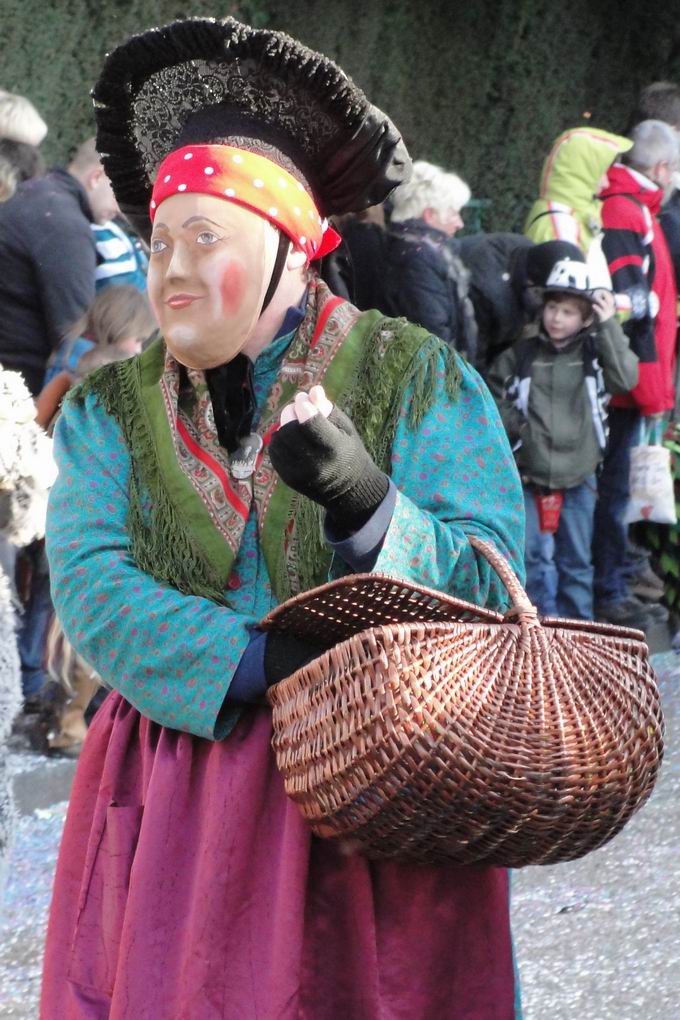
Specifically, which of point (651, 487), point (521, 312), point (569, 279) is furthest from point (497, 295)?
point (651, 487)

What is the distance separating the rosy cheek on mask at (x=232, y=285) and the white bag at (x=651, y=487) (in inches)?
180

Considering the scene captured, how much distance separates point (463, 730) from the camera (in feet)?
6.22

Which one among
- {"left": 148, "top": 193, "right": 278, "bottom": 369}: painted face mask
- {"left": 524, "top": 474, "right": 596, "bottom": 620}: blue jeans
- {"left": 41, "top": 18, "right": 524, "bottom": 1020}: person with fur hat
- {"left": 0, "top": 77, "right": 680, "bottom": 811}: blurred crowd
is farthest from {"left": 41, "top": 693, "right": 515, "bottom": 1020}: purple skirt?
{"left": 524, "top": 474, "right": 596, "bottom": 620}: blue jeans

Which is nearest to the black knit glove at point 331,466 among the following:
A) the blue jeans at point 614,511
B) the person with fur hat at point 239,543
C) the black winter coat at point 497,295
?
the person with fur hat at point 239,543

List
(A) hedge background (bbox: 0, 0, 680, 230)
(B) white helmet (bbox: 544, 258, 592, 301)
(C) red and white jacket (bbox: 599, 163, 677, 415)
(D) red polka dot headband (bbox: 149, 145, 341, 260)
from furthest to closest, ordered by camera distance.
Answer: (A) hedge background (bbox: 0, 0, 680, 230) → (C) red and white jacket (bbox: 599, 163, 677, 415) → (B) white helmet (bbox: 544, 258, 592, 301) → (D) red polka dot headband (bbox: 149, 145, 341, 260)

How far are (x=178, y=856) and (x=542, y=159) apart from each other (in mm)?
7354

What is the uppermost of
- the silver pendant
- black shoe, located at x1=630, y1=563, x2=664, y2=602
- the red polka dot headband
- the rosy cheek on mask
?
the red polka dot headband

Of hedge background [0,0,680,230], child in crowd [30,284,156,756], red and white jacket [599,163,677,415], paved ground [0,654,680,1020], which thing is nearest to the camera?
paved ground [0,654,680,1020]

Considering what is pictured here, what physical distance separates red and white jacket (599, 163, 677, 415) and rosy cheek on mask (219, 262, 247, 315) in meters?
4.58

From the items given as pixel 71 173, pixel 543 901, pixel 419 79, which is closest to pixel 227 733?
pixel 543 901

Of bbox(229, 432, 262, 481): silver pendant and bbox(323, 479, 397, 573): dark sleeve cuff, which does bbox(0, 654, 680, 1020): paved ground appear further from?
bbox(323, 479, 397, 573): dark sleeve cuff

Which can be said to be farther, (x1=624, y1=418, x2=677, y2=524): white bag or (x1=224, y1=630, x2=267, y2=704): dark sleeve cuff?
(x1=624, y1=418, x2=677, y2=524): white bag

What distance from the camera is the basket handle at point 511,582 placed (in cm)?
202

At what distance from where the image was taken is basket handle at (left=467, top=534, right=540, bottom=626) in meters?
2.02
